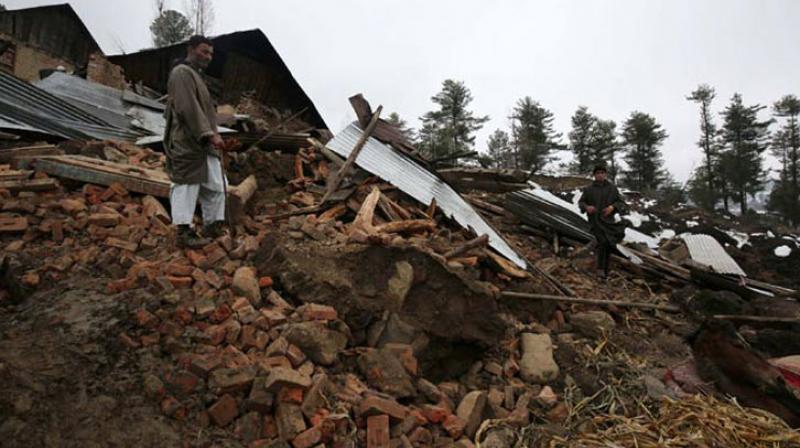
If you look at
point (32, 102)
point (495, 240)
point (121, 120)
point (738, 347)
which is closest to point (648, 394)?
point (738, 347)

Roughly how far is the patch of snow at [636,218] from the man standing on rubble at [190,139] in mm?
11819

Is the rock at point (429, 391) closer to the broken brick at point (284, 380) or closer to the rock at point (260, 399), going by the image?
the broken brick at point (284, 380)

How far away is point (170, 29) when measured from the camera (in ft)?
79.5

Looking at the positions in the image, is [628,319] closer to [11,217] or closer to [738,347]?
[738,347]

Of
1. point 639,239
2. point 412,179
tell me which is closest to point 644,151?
point 639,239

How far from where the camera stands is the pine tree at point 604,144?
32250 millimetres

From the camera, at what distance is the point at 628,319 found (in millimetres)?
4820

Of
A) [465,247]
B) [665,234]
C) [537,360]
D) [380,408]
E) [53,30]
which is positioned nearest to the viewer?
[380,408]

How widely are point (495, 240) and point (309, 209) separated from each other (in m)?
2.59

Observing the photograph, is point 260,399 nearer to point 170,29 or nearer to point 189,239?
point 189,239

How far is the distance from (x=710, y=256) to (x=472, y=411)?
8013mm

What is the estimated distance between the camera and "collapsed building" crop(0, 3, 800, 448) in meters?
2.02

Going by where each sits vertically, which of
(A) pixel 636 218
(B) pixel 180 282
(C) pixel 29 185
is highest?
(A) pixel 636 218

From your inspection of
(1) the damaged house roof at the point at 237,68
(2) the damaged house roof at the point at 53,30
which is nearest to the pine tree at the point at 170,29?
(2) the damaged house roof at the point at 53,30
